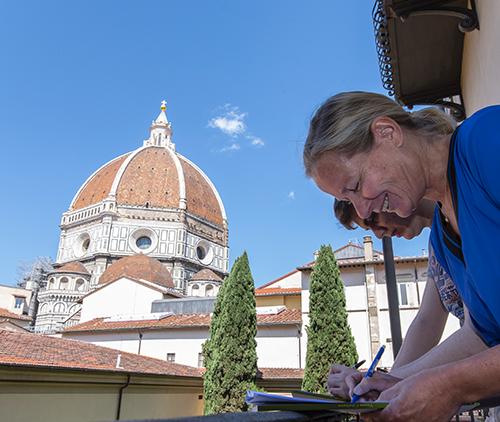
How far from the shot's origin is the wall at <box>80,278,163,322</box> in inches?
1040

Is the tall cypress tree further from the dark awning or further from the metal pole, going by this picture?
the dark awning

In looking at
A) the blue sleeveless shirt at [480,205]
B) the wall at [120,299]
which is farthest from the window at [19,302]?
the blue sleeveless shirt at [480,205]

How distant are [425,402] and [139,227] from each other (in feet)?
165

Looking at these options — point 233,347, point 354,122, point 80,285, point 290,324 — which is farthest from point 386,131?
point 80,285

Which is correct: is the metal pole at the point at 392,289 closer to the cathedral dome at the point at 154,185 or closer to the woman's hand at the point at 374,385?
the woman's hand at the point at 374,385

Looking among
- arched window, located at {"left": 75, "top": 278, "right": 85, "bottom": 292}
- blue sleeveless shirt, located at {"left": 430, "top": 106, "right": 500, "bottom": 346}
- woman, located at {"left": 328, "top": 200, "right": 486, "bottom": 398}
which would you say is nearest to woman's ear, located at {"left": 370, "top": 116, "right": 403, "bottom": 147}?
blue sleeveless shirt, located at {"left": 430, "top": 106, "right": 500, "bottom": 346}

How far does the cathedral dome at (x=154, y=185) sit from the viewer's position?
52.6 m

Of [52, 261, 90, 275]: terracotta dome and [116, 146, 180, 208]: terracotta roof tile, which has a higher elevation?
[116, 146, 180, 208]: terracotta roof tile

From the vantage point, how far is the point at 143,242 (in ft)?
162

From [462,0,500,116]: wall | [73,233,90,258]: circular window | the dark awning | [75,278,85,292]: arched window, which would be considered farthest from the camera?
[73,233,90,258]: circular window

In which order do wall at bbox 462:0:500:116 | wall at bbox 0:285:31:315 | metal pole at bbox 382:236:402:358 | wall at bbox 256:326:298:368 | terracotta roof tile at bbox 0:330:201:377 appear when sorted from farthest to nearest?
wall at bbox 0:285:31:315 → wall at bbox 256:326:298:368 → terracotta roof tile at bbox 0:330:201:377 → metal pole at bbox 382:236:402:358 → wall at bbox 462:0:500:116

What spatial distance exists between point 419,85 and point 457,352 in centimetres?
337

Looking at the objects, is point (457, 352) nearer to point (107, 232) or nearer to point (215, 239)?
point (107, 232)

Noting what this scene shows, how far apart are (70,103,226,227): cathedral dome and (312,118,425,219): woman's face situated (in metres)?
51.5
